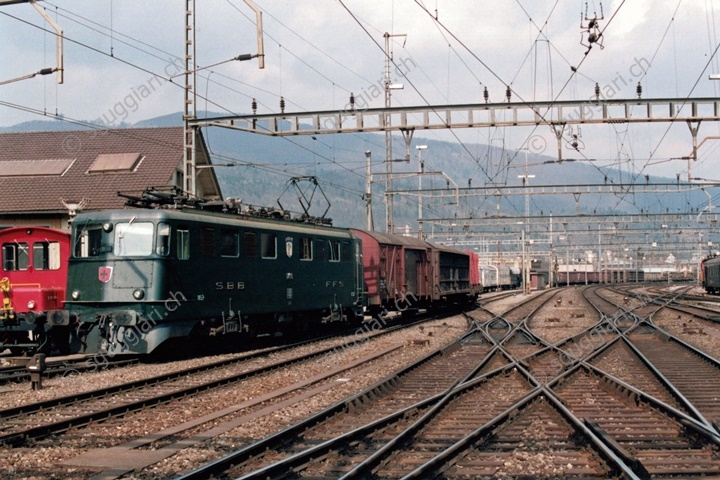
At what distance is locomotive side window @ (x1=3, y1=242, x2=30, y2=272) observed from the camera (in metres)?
19.1

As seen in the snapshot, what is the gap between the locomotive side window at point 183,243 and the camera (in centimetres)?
1648

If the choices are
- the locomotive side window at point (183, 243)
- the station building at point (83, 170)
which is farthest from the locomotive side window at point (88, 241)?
the station building at point (83, 170)

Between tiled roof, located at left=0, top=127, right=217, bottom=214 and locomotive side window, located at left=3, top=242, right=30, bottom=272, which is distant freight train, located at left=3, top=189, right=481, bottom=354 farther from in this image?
tiled roof, located at left=0, top=127, right=217, bottom=214

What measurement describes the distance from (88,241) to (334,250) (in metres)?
8.65

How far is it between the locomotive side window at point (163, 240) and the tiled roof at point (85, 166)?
14521mm

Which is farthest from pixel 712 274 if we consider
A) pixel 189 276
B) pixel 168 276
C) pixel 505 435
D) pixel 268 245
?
pixel 505 435

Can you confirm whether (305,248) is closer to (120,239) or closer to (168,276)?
(168,276)

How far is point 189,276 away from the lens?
16703 millimetres

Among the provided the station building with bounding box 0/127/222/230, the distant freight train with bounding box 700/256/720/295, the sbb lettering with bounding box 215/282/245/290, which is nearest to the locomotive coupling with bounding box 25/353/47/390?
the sbb lettering with bounding box 215/282/245/290

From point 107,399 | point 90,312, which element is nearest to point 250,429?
point 107,399

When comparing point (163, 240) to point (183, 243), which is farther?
point (183, 243)

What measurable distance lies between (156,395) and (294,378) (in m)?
3.20

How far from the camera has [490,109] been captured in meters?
23.0

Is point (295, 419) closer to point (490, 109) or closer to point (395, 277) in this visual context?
point (490, 109)
